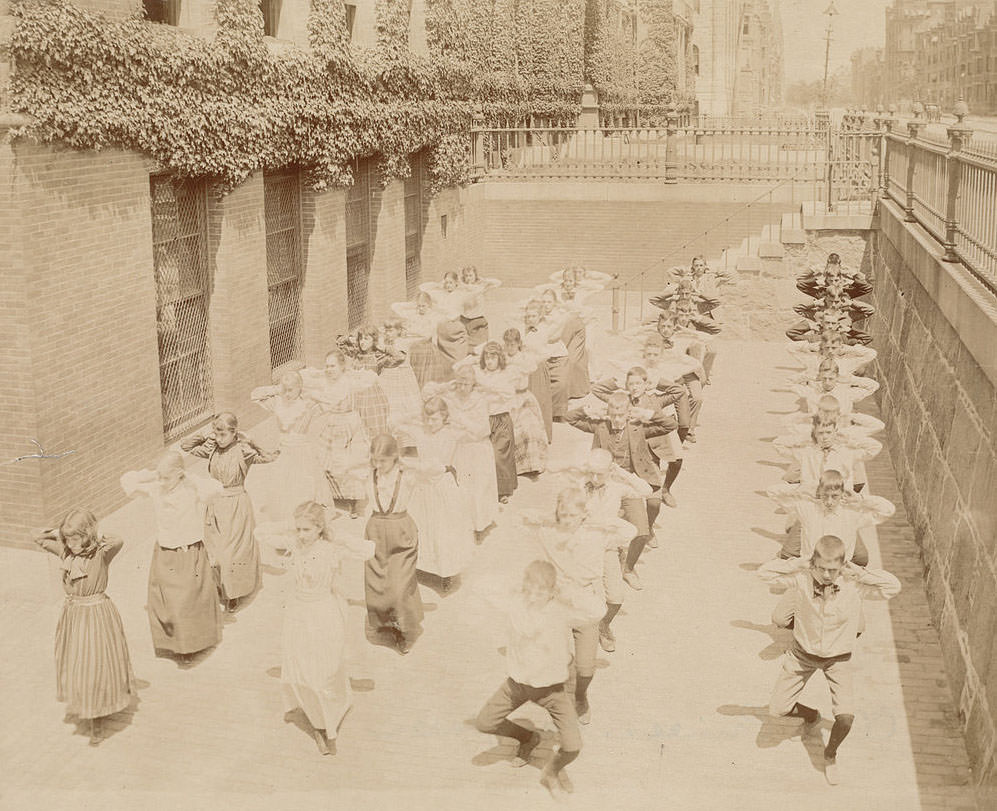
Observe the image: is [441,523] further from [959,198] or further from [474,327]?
[474,327]

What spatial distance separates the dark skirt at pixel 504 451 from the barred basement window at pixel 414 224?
33.2 ft

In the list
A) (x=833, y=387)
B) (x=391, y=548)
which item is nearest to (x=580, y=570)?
(x=391, y=548)

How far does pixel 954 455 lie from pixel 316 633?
18.0ft

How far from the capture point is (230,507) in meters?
9.35

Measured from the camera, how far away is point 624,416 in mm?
9703

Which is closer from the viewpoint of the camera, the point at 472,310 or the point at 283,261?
the point at 472,310

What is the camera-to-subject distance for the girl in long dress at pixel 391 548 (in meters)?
8.60

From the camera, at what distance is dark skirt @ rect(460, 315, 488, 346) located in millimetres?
15719

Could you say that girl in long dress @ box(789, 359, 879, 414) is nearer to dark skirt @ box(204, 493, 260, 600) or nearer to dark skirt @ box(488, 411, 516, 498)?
dark skirt @ box(488, 411, 516, 498)

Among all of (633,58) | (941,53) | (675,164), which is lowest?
(675,164)

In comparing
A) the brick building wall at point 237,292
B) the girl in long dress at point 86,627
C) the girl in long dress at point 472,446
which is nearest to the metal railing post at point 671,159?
the brick building wall at point 237,292

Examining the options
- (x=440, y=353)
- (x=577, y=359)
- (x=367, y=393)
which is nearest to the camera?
(x=367, y=393)

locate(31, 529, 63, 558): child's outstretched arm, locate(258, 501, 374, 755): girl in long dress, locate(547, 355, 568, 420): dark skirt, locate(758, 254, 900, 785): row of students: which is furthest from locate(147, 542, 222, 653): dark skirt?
locate(547, 355, 568, 420): dark skirt

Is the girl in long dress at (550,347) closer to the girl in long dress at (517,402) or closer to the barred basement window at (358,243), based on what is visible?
the girl in long dress at (517,402)
